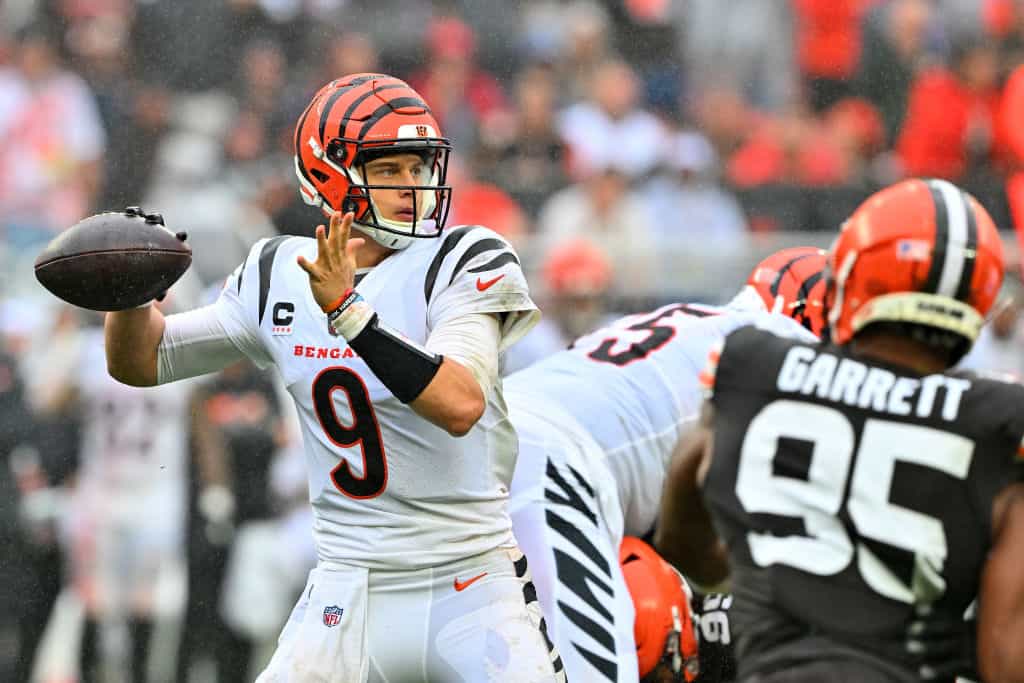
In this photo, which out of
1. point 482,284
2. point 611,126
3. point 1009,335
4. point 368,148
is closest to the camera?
point 482,284

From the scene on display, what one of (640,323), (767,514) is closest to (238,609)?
(640,323)

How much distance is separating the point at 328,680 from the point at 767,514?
1.43 meters

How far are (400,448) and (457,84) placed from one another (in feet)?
23.6

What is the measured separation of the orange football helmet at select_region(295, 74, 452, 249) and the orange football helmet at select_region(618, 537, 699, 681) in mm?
1274

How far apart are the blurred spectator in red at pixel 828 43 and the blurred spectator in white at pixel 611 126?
137 centimetres

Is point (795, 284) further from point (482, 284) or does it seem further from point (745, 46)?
point (745, 46)

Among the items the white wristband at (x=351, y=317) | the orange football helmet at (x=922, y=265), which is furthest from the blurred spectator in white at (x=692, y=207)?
the orange football helmet at (x=922, y=265)

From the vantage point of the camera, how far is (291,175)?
9281 mm

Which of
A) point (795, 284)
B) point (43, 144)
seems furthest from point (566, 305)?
point (43, 144)

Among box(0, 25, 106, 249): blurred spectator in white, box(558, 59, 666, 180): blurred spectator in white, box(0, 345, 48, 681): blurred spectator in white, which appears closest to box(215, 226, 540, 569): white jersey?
box(0, 345, 48, 681): blurred spectator in white

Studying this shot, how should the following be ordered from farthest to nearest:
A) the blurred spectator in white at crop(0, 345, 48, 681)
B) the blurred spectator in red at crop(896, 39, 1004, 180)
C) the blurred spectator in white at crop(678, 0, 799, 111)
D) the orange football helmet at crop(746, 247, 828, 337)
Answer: the blurred spectator in white at crop(678, 0, 799, 111), the blurred spectator in red at crop(896, 39, 1004, 180), the blurred spectator in white at crop(0, 345, 48, 681), the orange football helmet at crop(746, 247, 828, 337)

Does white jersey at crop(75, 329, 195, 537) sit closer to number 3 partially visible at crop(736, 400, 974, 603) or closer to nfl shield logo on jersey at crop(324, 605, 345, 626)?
nfl shield logo on jersey at crop(324, 605, 345, 626)

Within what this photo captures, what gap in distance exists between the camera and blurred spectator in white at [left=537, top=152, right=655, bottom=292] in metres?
9.26

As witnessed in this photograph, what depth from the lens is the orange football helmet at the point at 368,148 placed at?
3.94 metres
